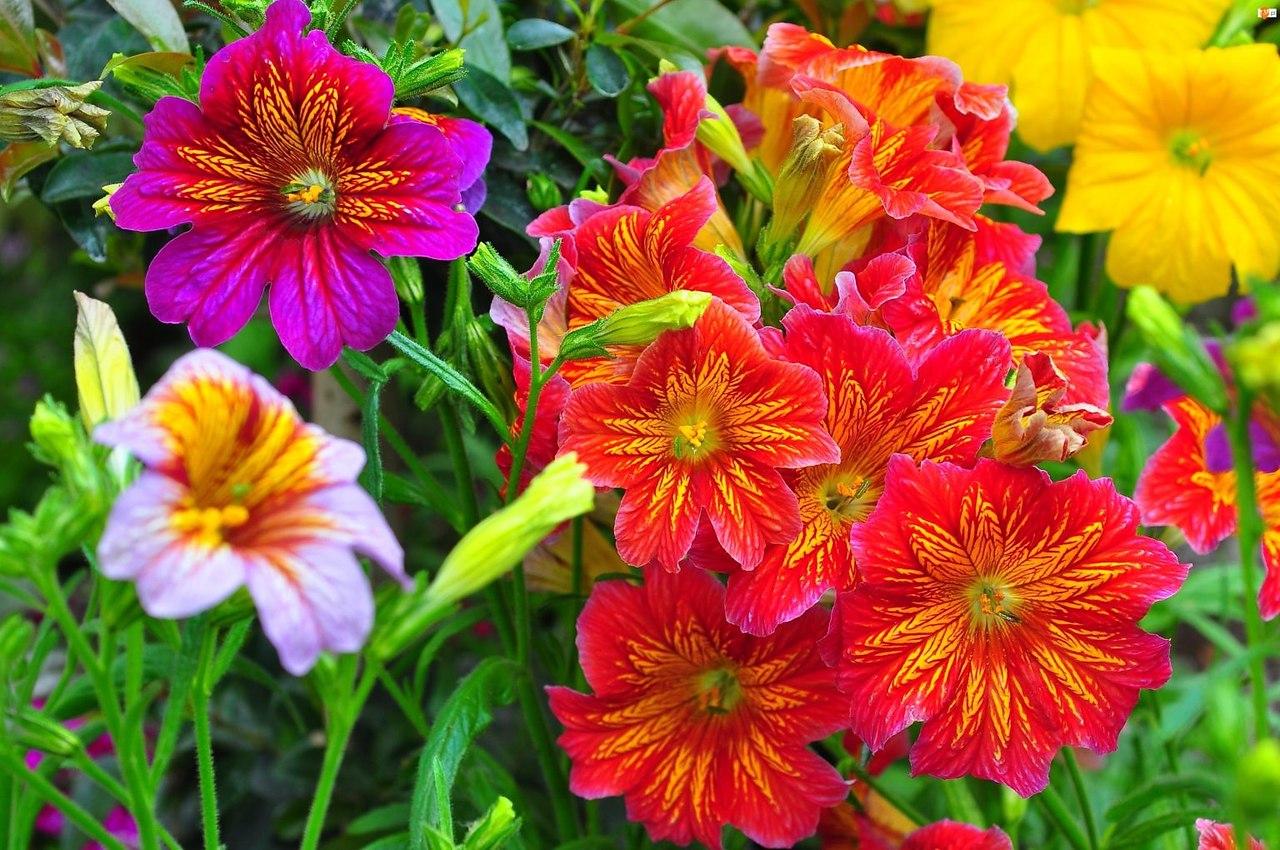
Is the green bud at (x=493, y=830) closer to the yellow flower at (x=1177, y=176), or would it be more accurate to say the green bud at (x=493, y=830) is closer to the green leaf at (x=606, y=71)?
the green leaf at (x=606, y=71)

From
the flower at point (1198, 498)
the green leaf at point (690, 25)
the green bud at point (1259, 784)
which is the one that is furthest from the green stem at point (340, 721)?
the green leaf at point (690, 25)

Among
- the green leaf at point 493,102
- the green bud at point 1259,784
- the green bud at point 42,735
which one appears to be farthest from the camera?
the green leaf at point 493,102

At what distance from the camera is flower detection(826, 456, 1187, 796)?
53 cm

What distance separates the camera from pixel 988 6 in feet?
2.69

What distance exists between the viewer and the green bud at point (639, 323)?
1.69ft

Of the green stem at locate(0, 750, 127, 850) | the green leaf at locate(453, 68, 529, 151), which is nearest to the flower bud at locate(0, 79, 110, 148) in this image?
the green leaf at locate(453, 68, 529, 151)

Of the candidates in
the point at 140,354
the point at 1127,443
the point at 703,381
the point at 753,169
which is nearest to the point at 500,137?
the point at 753,169

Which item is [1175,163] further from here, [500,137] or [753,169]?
[500,137]

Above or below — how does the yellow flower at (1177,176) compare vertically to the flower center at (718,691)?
above

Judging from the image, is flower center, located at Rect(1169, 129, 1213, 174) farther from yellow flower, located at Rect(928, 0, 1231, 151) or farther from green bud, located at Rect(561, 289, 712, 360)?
green bud, located at Rect(561, 289, 712, 360)

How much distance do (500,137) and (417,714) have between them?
0.37 meters

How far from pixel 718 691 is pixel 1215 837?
248 millimetres

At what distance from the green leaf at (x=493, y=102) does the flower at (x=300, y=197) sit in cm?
13

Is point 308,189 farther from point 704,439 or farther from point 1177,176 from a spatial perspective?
point 1177,176
